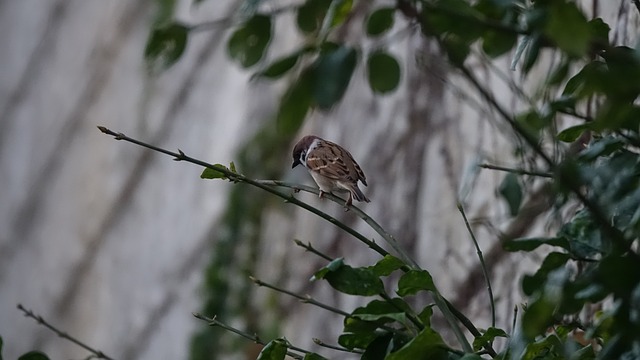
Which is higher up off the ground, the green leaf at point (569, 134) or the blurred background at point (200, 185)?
the blurred background at point (200, 185)

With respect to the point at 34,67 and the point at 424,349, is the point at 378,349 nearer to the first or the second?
the point at 424,349

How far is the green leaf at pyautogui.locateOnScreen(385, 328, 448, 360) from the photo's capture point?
1.07 meters

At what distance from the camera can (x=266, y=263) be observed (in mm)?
3510

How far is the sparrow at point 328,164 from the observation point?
173 centimetres

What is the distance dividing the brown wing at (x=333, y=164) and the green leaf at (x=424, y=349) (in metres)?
0.65

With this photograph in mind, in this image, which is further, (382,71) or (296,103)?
(382,71)

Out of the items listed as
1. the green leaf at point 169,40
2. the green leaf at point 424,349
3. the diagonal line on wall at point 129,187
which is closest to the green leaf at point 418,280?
the green leaf at point 424,349

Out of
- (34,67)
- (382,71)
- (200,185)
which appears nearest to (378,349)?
(382,71)

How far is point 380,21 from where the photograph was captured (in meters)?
1.22

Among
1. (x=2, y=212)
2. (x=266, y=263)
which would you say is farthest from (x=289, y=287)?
(x=2, y=212)

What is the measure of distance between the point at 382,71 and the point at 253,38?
0.49 ft

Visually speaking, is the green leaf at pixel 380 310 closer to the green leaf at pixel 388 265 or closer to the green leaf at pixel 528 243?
the green leaf at pixel 388 265

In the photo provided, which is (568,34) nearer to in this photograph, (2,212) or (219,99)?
(219,99)

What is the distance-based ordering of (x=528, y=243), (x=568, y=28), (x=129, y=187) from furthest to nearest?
(x=129, y=187), (x=528, y=243), (x=568, y=28)
